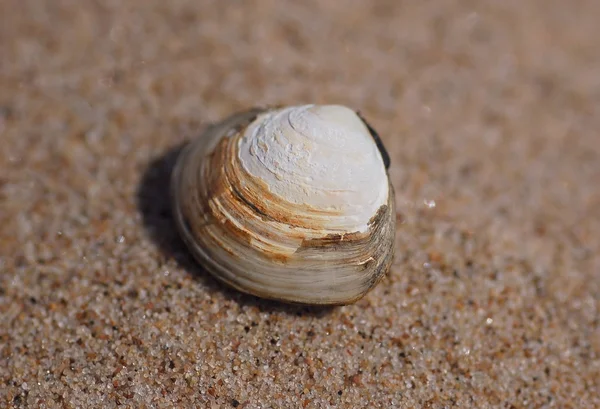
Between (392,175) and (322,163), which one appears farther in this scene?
(392,175)

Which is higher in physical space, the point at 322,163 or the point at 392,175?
the point at 322,163

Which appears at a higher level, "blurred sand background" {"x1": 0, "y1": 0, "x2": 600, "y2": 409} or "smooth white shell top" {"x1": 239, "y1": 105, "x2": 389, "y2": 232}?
"smooth white shell top" {"x1": 239, "y1": 105, "x2": 389, "y2": 232}

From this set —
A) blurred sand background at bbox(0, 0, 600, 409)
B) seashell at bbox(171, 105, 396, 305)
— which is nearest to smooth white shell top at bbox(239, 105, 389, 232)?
seashell at bbox(171, 105, 396, 305)

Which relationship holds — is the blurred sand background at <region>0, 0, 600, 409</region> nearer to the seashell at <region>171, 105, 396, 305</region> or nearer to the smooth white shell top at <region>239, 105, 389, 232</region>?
the seashell at <region>171, 105, 396, 305</region>

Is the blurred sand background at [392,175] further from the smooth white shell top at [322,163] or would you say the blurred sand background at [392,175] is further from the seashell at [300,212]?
the smooth white shell top at [322,163]

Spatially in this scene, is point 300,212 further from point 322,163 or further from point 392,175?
point 392,175

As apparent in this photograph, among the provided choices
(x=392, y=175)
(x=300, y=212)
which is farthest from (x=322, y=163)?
(x=392, y=175)
